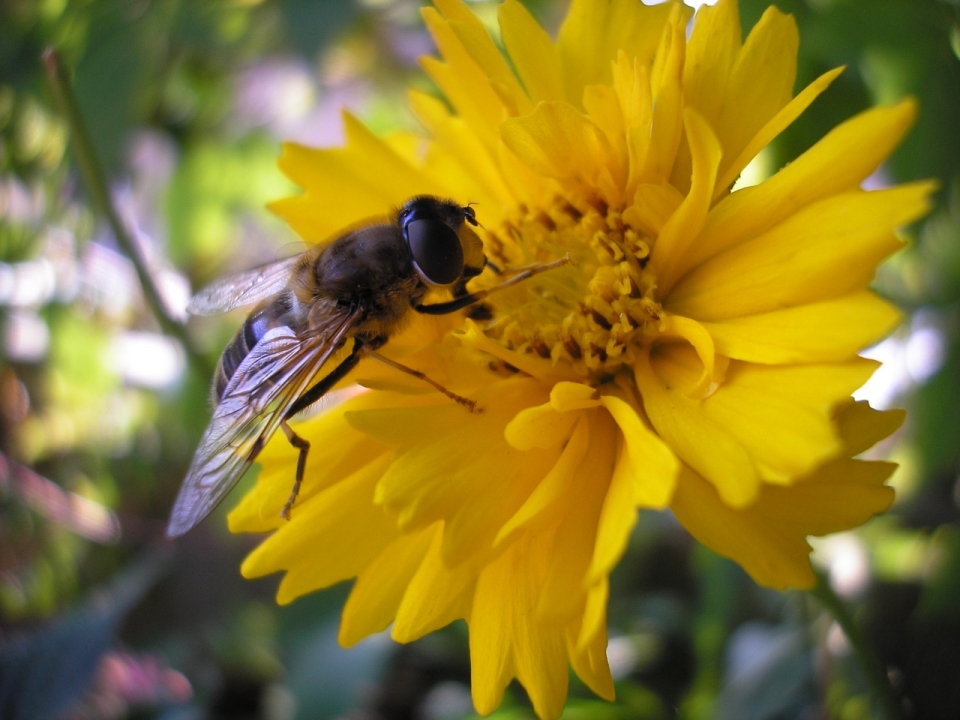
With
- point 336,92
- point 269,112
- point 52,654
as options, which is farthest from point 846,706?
point 269,112

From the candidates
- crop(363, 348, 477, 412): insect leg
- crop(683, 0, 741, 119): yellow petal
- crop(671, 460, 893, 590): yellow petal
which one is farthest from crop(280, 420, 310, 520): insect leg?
crop(683, 0, 741, 119): yellow petal

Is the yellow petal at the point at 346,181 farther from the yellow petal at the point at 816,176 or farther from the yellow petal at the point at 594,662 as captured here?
the yellow petal at the point at 594,662

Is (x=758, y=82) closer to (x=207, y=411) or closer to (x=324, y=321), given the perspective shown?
(x=324, y=321)

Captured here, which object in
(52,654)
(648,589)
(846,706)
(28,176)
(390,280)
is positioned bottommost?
(648,589)

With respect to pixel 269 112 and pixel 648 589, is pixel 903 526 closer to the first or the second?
pixel 648 589

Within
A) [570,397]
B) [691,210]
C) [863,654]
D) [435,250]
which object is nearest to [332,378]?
[435,250]

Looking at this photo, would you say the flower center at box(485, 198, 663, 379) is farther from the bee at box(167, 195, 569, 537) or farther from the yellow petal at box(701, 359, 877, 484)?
the yellow petal at box(701, 359, 877, 484)
